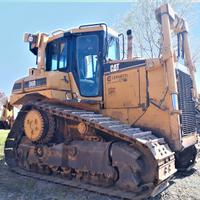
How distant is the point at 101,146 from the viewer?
590cm

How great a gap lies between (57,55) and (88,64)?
3.19 ft

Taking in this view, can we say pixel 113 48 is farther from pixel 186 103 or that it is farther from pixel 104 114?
pixel 186 103

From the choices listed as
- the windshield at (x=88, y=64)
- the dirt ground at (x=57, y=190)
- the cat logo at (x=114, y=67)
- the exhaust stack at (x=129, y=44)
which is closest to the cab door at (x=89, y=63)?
the windshield at (x=88, y=64)

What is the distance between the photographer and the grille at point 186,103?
638 centimetres

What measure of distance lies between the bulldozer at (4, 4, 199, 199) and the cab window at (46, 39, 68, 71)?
3cm

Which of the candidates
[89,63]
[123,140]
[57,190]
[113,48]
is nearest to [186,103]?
[123,140]

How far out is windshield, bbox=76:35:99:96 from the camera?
23.1 feet

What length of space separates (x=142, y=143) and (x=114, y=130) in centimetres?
61

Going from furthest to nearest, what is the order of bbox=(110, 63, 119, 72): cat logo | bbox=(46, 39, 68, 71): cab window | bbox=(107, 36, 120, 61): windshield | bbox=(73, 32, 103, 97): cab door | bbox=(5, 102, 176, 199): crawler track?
1. bbox=(46, 39, 68, 71): cab window
2. bbox=(107, 36, 120, 61): windshield
3. bbox=(73, 32, 103, 97): cab door
4. bbox=(110, 63, 119, 72): cat logo
5. bbox=(5, 102, 176, 199): crawler track

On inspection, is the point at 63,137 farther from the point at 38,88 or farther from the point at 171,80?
the point at 171,80

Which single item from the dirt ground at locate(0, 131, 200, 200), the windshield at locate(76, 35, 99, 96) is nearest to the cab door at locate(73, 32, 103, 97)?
the windshield at locate(76, 35, 99, 96)

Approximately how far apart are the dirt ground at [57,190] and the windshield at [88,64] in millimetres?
2261

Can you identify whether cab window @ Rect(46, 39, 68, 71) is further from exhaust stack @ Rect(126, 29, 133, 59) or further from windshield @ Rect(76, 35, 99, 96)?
exhaust stack @ Rect(126, 29, 133, 59)

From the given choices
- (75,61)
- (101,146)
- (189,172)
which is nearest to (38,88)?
(75,61)
